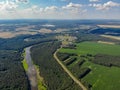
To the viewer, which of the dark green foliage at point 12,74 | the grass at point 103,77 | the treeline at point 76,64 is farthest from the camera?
the treeline at point 76,64

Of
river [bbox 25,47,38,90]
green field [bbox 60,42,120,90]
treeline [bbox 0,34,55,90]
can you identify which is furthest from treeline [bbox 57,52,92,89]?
treeline [bbox 0,34,55,90]

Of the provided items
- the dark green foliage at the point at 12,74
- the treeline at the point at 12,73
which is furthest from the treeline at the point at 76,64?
the dark green foliage at the point at 12,74

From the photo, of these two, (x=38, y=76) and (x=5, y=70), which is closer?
(x=38, y=76)

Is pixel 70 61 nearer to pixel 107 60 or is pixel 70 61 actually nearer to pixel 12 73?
pixel 107 60

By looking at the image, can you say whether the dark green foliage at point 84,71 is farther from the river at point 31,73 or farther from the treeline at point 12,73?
the treeline at point 12,73

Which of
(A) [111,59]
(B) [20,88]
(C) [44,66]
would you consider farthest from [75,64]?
(B) [20,88]

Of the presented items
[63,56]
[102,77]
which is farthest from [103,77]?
[63,56]

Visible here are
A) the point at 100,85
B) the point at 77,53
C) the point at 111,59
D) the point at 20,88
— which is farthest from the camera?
the point at 77,53

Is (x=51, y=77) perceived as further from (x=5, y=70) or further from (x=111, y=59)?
(x=111, y=59)

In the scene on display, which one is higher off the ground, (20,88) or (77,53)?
(20,88)
